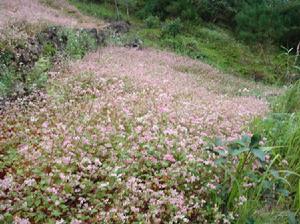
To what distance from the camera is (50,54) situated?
994cm

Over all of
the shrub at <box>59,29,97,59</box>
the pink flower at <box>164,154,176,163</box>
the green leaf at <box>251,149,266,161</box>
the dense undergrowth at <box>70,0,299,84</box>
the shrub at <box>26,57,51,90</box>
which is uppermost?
the green leaf at <box>251,149,266,161</box>

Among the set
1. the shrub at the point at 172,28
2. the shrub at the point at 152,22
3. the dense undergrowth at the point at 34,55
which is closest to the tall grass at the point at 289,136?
the dense undergrowth at the point at 34,55

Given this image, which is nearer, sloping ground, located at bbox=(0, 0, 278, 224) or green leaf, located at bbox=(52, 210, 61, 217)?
green leaf, located at bbox=(52, 210, 61, 217)

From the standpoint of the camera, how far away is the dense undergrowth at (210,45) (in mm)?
17969

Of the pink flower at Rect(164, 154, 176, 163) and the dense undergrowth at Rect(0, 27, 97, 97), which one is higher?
the pink flower at Rect(164, 154, 176, 163)

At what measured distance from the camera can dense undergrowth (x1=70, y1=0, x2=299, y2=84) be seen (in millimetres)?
17969

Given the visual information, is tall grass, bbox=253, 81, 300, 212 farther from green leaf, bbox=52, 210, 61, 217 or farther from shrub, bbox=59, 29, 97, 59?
shrub, bbox=59, 29, 97, 59

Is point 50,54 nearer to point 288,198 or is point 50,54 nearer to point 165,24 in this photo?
point 288,198

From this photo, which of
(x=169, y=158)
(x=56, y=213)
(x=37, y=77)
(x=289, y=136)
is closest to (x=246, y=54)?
(x=37, y=77)

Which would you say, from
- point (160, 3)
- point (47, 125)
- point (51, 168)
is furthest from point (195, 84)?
point (160, 3)

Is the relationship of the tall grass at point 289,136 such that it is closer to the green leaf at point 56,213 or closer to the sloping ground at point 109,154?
the sloping ground at point 109,154

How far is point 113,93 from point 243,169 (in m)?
3.42

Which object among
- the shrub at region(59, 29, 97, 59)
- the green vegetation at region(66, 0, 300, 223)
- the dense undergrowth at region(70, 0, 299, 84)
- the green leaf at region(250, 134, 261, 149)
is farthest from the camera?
the dense undergrowth at region(70, 0, 299, 84)

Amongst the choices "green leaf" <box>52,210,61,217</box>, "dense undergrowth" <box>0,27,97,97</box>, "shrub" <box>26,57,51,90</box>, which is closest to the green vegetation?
"green leaf" <box>52,210,61,217</box>
